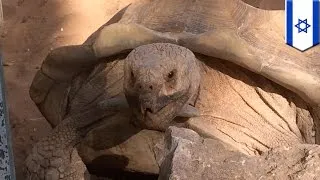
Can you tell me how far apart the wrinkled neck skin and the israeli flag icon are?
608mm

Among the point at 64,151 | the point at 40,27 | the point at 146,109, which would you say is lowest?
the point at 40,27

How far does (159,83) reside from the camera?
7.12ft

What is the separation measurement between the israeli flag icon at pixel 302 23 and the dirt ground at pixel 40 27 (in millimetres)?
1192

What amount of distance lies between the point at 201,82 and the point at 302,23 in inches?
33.3

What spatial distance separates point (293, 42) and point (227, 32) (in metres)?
0.41

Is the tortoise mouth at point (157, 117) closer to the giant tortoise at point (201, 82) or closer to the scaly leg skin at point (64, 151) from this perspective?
the giant tortoise at point (201, 82)

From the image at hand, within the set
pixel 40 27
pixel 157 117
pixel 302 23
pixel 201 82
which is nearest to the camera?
pixel 157 117

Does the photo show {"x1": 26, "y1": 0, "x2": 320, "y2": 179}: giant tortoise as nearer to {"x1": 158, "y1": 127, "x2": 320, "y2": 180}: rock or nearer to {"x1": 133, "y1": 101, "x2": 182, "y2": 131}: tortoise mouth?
{"x1": 133, "y1": 101, "x2": 182, "y2": 131}: tortoise mouth

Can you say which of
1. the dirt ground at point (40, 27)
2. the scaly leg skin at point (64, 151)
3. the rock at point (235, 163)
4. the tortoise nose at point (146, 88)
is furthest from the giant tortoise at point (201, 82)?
the dirt ground at point (40, 27)

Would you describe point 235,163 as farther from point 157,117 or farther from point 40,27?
point 40,27

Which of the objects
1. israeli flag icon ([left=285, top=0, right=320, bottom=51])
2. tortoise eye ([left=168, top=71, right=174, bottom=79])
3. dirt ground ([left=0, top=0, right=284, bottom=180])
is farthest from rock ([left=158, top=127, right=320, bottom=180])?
dirt ground ([left=0, top=0, right=284, bottom=180])

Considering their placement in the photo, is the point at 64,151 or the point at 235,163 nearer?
the point at 235,163

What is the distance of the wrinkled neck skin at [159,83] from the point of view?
2170 mm

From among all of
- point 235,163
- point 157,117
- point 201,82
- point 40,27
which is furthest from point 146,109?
point 40,27
